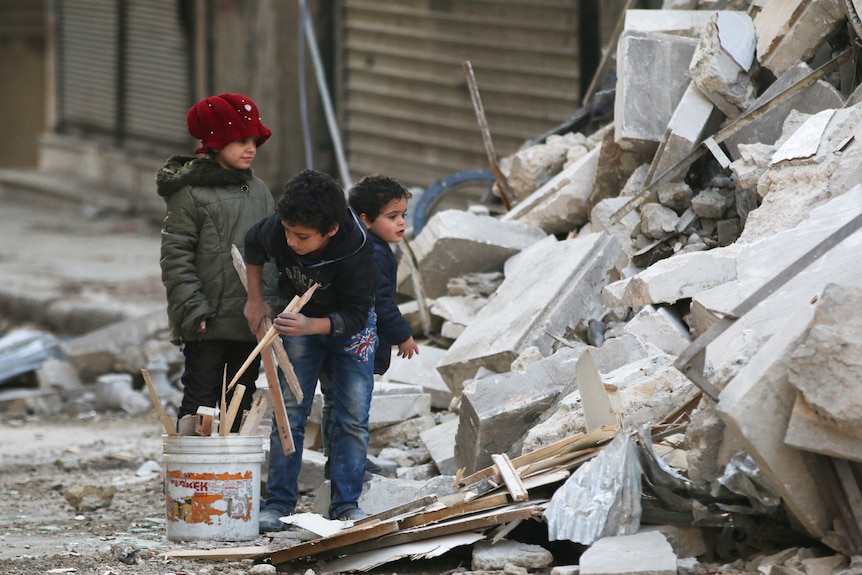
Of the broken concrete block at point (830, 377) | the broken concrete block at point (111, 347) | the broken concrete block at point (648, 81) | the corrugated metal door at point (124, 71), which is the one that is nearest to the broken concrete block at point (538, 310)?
the broken concrete block at point (648, 81)

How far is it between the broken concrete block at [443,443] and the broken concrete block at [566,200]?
1383mm

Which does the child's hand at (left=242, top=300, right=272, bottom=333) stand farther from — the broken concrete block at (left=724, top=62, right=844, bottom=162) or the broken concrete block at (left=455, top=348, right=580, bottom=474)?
the broken concrete block at (left=724, top=62, right=844, bottom=162)

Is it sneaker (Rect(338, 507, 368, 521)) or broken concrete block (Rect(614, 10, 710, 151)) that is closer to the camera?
sneaker (Rect(338, 507, 368, 521))

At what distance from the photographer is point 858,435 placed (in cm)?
289

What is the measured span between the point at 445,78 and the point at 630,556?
7826mm

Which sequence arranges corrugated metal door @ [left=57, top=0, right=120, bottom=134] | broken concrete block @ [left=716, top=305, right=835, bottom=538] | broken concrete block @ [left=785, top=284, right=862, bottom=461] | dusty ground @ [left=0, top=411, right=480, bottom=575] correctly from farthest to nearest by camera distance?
corrugated metal door @ [left=57, top=0, right=120, bottom=134] < dusty ground @ [left=0, top=411, right=480, bottom=575] < broken concrete block @ [left=716, top=305, right=835, bottom=538] < broken concrete block @ [left=785, top=284, right=862, bottom=461]

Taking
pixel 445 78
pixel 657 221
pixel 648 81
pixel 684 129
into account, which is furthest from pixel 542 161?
pixel 445 78

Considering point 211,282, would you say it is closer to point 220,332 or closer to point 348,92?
point 220,332

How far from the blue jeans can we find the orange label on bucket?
0.83 ft

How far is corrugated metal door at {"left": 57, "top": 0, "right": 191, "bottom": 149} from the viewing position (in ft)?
45.5

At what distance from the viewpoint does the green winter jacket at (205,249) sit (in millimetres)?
4301

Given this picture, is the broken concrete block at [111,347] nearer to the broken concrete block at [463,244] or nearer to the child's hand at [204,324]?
the broken concrete block at [463,244]

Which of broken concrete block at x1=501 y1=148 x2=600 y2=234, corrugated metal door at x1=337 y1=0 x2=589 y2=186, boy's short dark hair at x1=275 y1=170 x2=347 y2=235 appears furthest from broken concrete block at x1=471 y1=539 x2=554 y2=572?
corrugated metal door at x1=337 y1=0 x2=589 y2=186

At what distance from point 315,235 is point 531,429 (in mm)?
987
